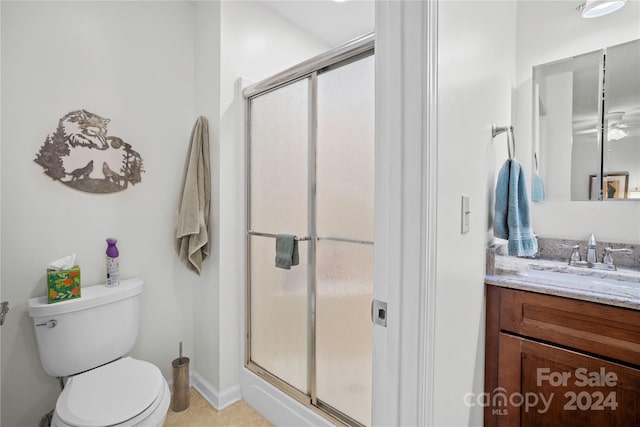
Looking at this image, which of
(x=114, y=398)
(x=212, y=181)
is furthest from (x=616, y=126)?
(x=114, y=398)

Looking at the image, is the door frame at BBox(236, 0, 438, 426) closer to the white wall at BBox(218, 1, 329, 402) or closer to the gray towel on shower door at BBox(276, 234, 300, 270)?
the gray towel on shower door at BBox(276, 234, 300, 270)

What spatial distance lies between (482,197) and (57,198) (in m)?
1.91

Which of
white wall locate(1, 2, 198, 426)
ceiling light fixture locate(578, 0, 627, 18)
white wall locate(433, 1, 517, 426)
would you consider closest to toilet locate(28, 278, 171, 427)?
white wall locate(1, 2, 198, 426)

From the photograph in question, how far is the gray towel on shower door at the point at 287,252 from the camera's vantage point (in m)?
1.56

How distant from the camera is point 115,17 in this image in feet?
5.43

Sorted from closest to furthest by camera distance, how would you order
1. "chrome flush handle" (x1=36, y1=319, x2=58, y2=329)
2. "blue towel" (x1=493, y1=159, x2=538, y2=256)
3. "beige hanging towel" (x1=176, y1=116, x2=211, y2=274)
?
"blue towel" (x1=493, y1=159, x2=538, y2=256), "chrome flush handle" (x1=36, y1=319, x2=58, y2=329), "beige hanging towel" (x1=176, y1=116, x2=211, y2=274)

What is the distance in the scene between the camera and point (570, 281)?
3.85 ft

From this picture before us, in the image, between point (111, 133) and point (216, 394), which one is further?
point (216, 394)

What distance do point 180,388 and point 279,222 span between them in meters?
1.11

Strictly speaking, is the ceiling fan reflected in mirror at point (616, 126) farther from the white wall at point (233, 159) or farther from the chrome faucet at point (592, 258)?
the white wall at point (233, 159)

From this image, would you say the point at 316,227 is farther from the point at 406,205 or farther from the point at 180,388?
the point at 180,388

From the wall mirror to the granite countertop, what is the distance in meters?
0.39

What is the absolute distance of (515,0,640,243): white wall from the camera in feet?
4.56

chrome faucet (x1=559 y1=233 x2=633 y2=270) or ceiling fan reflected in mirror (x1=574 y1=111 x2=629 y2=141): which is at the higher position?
ceiling fan reflected in mirror (x1=574 y1=111 x2=629 y2=141)
